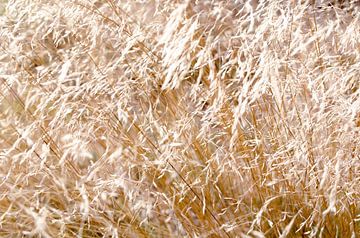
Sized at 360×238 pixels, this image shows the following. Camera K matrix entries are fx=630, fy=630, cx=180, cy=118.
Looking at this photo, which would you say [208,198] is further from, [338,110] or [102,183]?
[338,110]

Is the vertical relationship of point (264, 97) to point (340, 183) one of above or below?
above

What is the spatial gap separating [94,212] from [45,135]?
379mm

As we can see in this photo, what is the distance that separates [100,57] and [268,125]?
0.85 meters

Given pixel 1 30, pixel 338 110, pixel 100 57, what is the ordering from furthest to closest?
1. pixel 100 57
2. pixel 1 30
3. pixel 338 110

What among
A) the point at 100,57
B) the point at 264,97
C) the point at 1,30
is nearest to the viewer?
the point at 264,97

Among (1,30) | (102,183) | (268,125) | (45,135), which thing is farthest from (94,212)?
(1,30)

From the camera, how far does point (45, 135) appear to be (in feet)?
6.93

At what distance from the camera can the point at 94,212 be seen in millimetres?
1876

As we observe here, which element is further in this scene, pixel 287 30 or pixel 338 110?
pixel 287 30

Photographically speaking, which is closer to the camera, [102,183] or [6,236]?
[102,183]

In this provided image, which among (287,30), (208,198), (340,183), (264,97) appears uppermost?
(287,30)

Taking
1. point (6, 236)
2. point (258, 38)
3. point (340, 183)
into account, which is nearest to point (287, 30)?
point (258, 38)

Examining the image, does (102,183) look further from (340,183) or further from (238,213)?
(340,183)

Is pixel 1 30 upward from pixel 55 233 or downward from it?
upward
